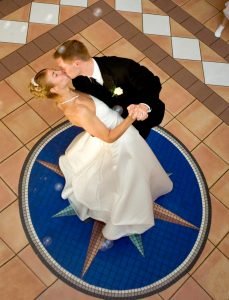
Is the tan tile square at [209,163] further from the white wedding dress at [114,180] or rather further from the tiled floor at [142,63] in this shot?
the white wedding dress at [114,180]

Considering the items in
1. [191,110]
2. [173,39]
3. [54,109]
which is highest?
[173,39]

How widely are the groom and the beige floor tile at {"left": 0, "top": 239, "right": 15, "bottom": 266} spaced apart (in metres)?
1.51

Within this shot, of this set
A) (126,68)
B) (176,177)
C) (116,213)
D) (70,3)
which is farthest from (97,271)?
(70,3)

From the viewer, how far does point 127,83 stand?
2332 mm

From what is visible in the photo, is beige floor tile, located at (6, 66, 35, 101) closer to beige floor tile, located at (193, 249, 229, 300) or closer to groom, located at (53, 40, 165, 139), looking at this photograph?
groom, located at (53, 40, 165, 139)

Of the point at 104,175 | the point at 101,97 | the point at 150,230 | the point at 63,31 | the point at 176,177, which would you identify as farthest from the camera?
the point at 63,31

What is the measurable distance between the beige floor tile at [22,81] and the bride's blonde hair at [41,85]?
5.34 ft

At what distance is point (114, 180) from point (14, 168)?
1.12 m

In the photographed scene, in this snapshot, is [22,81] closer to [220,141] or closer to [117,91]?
[117,91]

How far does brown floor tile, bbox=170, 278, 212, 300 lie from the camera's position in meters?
3.04

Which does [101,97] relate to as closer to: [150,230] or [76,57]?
[76,57]

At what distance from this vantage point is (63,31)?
4.26 m

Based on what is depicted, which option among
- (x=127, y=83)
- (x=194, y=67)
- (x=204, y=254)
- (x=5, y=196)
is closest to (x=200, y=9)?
(x=194, y=67)

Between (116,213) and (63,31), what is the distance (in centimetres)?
241
